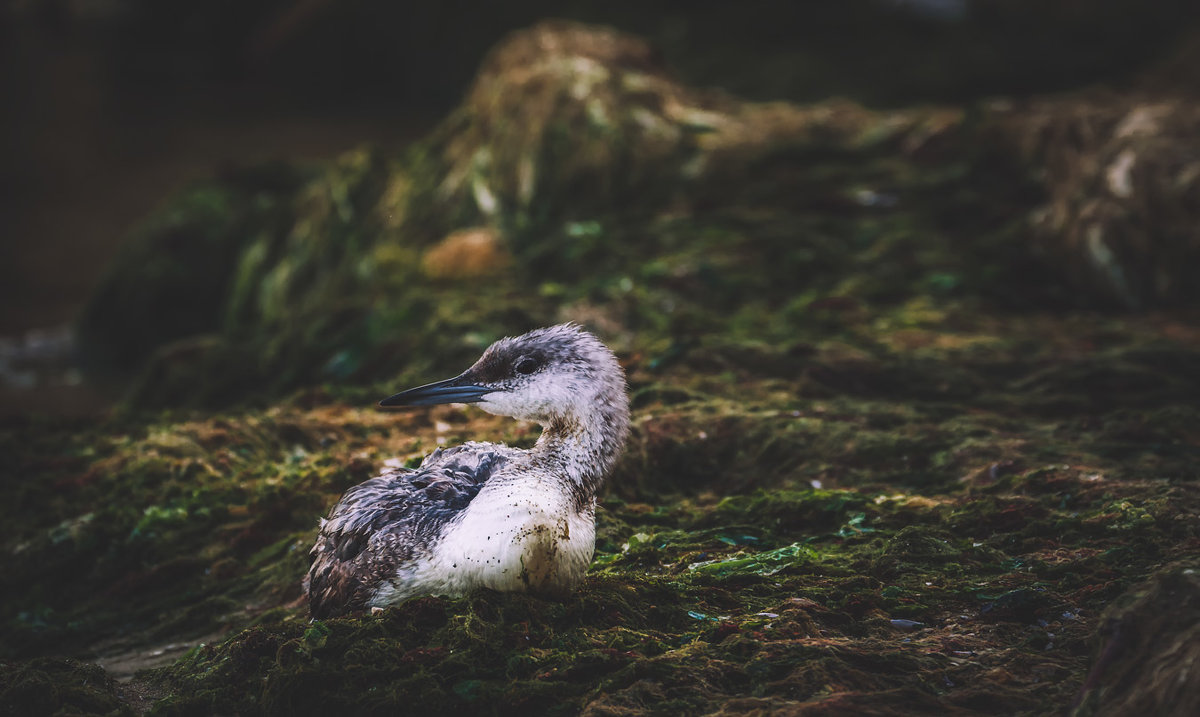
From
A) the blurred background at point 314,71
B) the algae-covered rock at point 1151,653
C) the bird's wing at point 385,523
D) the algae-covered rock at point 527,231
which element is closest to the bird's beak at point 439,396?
the bird's wing at point 385,523

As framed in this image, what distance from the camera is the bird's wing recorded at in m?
5.15

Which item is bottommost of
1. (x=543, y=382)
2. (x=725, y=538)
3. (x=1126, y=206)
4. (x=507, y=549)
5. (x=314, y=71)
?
(x=725, y=538)

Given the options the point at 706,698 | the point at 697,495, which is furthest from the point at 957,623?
the point at 697,495

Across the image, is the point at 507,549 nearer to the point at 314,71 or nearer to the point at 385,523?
the point at 385,523

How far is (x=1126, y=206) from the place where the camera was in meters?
11.0

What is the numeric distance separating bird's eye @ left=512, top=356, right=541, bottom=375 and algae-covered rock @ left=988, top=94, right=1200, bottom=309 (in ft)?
23.7

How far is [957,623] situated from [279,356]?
7.72m

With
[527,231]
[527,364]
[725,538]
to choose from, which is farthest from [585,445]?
[527,231]

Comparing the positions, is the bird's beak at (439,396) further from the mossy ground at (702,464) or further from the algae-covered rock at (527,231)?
the algae-covered rock at (527,231)

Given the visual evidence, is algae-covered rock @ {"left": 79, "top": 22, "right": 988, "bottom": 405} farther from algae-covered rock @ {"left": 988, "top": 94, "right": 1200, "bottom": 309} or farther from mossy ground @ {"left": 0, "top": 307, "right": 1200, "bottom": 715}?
mossy ground @ {"left": 0, "top": 307, "right": 1200, "bottom": 715}

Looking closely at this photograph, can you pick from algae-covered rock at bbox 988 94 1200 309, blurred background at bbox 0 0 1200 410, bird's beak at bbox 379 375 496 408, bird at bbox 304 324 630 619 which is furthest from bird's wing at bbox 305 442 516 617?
blurred background at bbox 0 0 1200 410

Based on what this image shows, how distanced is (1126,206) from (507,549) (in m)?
8.50

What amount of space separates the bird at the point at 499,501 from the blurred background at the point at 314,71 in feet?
35.7

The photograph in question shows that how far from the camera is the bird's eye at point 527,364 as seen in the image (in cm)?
552
